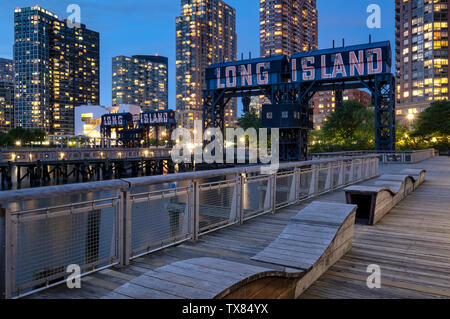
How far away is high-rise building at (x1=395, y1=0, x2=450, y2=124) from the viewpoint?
108938mm

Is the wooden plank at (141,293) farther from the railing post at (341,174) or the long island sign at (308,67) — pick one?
the long island sign at (308,67)

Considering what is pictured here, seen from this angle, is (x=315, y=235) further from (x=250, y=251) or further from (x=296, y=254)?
(x=250, y=251)

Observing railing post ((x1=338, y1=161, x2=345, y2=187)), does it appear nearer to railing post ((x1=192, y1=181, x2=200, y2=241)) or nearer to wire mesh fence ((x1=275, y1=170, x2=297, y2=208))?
wire mesh fence ((x1=275, y1=170, x2=297, y2=208))

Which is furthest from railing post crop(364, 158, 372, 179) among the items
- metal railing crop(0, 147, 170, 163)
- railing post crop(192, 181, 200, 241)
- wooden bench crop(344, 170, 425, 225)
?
metal railing crop(0, 147, 170, 163)

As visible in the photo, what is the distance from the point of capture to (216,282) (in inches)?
124

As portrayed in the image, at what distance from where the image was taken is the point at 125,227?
4988 millimetres

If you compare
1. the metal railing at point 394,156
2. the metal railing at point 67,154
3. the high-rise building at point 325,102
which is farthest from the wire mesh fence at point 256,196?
the high-rise building at point 325,102

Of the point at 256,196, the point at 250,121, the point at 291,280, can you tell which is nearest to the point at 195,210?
the point at 291,280

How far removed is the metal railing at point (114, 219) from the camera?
12.5ft

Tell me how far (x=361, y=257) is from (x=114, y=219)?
415 cm

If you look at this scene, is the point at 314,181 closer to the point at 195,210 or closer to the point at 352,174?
the point at 352,174

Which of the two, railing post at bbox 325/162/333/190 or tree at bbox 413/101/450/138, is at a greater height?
tree at bbox 413/101/450/138

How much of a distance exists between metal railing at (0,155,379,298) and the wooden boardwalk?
0.26 meters
